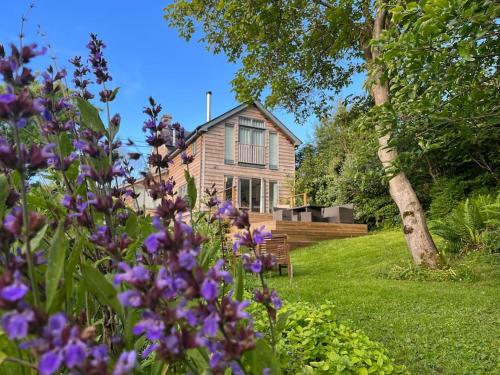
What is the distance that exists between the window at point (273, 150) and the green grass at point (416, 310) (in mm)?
11688

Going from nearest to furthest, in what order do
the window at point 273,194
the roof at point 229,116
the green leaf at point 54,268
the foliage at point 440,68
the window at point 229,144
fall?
the green leaf at point 54,268, the foliage at point 440,68, the roof at point 229,116, the window at point 229,144, the window at point 273,194

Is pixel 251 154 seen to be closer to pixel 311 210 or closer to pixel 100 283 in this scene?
pixel 311 210

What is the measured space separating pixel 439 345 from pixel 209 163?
15.7 meters

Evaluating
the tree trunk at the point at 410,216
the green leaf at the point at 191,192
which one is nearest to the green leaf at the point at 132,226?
the green leaf at the point at 191,192

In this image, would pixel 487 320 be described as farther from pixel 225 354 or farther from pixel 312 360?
pixel 225 354

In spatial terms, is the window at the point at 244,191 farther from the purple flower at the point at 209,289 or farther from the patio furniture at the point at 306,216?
the purple flower at the point at 209,289

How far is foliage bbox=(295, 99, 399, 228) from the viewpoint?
1362cm

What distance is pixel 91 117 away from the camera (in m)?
1.39

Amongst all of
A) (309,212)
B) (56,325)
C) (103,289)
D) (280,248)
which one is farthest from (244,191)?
(56,325)

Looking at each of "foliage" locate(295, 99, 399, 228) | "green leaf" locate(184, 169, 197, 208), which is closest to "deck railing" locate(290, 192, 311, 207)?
"foliage" locate(295, 99, 399, 228)

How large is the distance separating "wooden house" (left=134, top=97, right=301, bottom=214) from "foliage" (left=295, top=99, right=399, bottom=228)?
130 centimetres

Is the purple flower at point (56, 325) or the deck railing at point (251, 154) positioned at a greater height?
the deck railing at point (251, 154)

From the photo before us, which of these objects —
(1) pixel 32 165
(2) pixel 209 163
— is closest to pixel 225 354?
(1) pixel 32 165

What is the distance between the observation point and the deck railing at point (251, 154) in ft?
64.7
